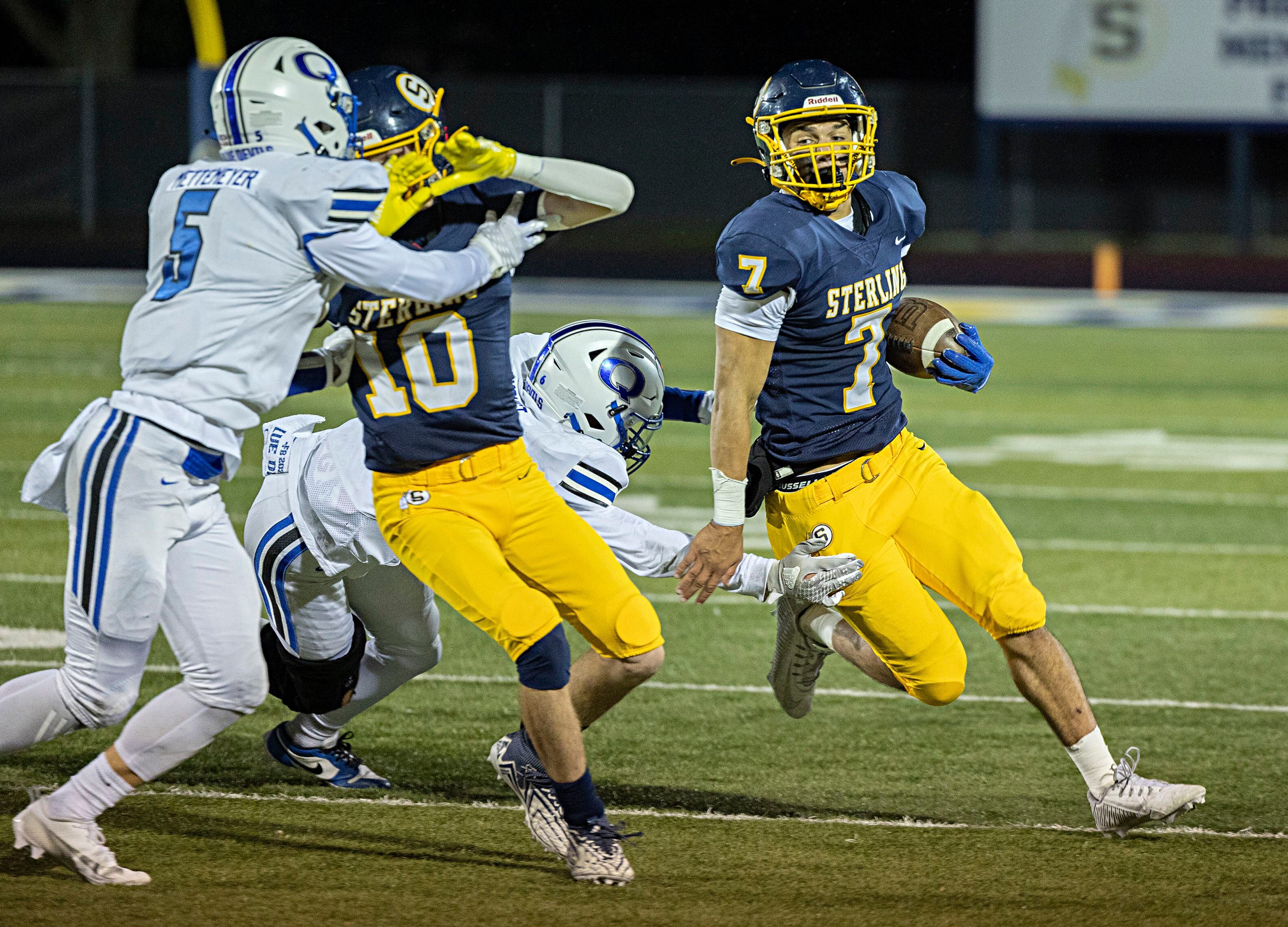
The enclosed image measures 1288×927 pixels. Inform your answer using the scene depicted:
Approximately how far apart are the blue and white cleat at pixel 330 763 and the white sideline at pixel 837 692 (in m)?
0.90

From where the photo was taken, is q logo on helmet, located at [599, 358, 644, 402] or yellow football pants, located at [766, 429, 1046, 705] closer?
yellow football pants, located at [766, 429, 1046, 705]

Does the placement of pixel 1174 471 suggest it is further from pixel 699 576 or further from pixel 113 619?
pixel 113 619

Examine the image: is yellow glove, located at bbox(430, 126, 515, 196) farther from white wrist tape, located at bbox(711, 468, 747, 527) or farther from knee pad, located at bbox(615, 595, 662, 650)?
knee pad, located at bbox(615, 595, 662, 650)

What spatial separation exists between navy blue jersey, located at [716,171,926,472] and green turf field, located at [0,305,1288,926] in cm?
95

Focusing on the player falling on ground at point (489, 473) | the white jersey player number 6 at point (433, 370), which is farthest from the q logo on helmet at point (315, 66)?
the white jersey player number 6 at point (433, 370)

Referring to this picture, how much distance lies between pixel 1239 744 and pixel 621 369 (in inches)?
Answer: 83.1

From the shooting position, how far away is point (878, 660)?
442 cm

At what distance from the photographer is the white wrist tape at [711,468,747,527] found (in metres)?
4.10

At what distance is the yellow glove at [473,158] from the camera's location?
3797 mm

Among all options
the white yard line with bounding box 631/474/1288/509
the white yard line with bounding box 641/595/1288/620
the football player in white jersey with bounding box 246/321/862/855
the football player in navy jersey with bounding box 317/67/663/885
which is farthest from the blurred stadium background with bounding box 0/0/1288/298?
the football player in navy jersey with bounding box 317/67/663/885

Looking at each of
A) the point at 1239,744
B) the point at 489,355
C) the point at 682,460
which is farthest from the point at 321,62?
the point at 682,460

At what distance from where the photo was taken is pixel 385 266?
3.64 m

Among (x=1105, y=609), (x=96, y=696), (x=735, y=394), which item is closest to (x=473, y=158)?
(x=735, y=394)

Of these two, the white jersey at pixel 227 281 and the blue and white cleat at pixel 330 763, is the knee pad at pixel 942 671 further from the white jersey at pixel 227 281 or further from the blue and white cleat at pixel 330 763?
the white jersey at pixel 227 281
